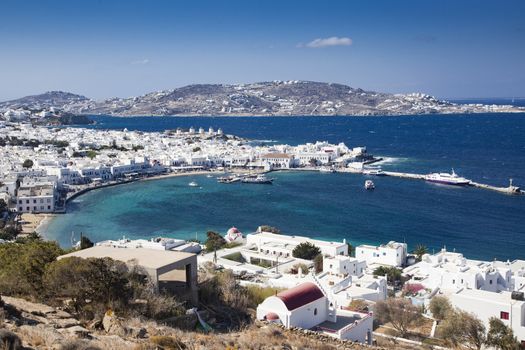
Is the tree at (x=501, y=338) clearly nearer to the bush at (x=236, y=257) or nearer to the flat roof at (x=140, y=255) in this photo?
the flat roof at (x=140, y=255)

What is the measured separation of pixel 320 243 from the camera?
19219mm

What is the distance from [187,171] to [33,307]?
124ft

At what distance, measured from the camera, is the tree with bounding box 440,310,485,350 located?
393 inches

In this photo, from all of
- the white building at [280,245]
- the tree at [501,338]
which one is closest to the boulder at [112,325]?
the tree at [501,338]

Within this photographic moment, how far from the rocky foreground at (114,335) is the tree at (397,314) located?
401 centimetres

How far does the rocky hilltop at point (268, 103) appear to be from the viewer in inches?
5517

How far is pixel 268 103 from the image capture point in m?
154

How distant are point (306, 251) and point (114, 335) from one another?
1310cm

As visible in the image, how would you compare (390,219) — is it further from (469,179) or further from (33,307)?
(33,307)

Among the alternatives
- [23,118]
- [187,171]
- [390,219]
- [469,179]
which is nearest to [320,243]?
[390,219]

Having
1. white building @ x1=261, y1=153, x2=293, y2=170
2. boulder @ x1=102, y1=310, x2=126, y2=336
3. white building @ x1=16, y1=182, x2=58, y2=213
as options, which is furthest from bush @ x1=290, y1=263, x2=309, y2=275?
white building @ x1=261, y1=153, x2=293, y2=170

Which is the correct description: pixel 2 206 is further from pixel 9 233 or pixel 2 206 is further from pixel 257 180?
pixel 257 180

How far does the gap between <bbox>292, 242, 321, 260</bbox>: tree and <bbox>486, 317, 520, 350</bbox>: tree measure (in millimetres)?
8370

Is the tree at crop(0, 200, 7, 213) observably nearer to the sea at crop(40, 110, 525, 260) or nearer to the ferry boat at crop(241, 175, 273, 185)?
the sea at crop(40, 110, 525, 260)
